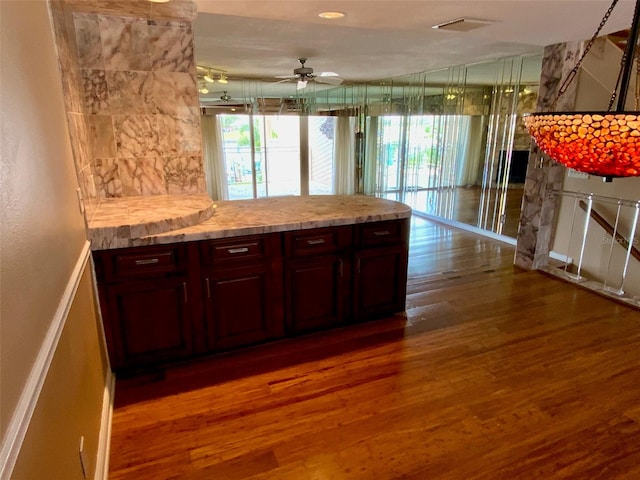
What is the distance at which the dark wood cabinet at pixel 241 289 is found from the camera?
250 cm

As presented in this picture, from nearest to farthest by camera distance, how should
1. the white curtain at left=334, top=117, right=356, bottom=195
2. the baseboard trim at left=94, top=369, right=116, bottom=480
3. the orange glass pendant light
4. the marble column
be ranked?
1. the orange glass pendant light
2. the baseboard trim at left=94, top=369, right=116, bottom=480
3. the marble column
4. the white curtain at left=334, top=117, right=356, bottom=195

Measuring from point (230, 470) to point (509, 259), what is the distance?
396 cm

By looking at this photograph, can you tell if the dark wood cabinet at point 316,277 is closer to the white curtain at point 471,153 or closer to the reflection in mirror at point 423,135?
the reflection in mirror at point 423,135

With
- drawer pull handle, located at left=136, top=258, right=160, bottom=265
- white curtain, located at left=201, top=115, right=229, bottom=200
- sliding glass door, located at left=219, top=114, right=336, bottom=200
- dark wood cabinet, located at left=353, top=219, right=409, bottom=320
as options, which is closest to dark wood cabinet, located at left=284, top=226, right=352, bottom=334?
dark wood cabinet, located at left=353, top=219, right=409, bottom=320

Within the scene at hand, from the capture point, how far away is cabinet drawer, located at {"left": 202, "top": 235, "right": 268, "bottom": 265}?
8.05ft

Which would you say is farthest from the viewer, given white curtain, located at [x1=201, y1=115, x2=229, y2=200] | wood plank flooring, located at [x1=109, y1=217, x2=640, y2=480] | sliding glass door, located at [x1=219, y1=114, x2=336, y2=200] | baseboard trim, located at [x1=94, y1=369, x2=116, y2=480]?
white curtain, located at [x1=201, y1=115, x2=229, y2=200]

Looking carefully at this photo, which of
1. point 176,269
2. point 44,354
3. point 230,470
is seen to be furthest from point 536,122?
point 176,269

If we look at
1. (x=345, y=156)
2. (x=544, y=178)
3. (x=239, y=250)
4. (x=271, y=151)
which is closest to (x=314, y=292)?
(x=239, y=250)

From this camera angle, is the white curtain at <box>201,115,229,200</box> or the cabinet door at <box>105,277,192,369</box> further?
the white curtain at <box>201,115,229,200</box>

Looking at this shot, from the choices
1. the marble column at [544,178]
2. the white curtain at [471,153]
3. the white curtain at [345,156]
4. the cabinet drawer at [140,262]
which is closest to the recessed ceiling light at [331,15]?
the cabinet drawer at [140,262]

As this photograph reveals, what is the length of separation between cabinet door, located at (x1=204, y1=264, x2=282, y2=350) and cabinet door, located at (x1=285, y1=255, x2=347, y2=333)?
133 mm

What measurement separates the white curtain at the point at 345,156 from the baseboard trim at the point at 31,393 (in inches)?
306

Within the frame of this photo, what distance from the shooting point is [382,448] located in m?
1.95

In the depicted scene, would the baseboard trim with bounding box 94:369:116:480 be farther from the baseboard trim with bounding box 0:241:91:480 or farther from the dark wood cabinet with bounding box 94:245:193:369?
the baseboard trim with bounding box 0:241:91:480
